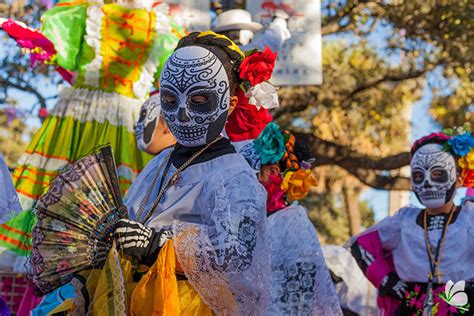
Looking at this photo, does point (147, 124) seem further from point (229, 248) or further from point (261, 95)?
point (229, 248)

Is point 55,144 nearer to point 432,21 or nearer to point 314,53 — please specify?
point 314,53

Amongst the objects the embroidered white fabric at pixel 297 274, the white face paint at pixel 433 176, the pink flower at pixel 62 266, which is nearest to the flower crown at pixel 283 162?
the embroidered white fabric at pixel 297 274

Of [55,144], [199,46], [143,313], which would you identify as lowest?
[143,313]

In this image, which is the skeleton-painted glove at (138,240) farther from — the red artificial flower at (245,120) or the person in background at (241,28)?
the person in background at (241,28)

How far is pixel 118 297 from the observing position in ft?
10.3

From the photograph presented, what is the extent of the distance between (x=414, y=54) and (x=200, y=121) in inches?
273

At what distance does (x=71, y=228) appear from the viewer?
3238 millimetres

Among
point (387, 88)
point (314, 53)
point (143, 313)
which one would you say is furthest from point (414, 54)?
point (143, 313)

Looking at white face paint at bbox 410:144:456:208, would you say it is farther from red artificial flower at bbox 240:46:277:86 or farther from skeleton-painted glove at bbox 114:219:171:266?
skeleton-painted glove at bbox 114:219:171:266

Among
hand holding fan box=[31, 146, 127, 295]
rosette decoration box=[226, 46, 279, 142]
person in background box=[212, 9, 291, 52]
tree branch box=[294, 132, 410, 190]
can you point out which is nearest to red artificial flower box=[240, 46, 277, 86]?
rosette decoration box=[226, 46, 279, 142]

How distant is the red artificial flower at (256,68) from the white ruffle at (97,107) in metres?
2.23

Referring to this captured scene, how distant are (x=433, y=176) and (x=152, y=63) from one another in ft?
6.74

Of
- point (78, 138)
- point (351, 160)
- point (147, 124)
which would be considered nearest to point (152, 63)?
point (78, 138)

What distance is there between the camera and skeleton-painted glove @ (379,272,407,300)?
5996mm
